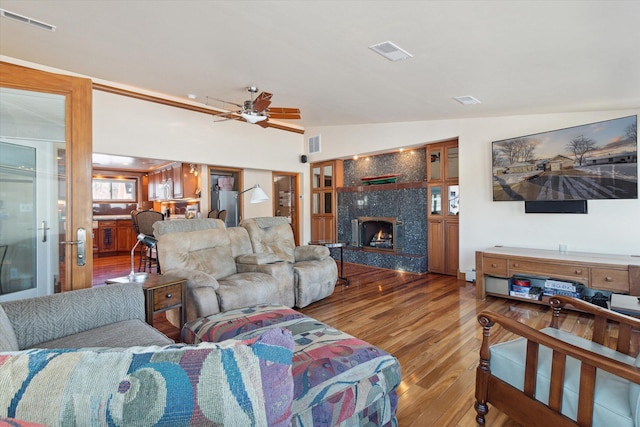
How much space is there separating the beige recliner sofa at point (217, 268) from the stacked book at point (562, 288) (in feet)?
9.58

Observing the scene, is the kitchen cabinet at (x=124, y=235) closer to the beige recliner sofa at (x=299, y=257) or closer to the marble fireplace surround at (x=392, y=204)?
the marble fireplace surround at (x=392, y=204)

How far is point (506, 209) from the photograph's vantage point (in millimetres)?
4328

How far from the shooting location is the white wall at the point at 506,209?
354 cm

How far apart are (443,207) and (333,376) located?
4.33 metres

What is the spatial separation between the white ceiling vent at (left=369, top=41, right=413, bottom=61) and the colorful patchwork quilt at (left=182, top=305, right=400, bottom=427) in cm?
224

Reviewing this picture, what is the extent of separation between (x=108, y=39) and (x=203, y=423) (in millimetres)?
3719

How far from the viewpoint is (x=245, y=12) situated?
7.73 feet

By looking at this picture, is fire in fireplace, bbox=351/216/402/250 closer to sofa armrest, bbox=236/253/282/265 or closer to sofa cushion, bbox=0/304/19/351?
sofa armrest, bbox=236/253/282/265

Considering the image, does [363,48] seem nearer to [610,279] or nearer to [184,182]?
[610,279]

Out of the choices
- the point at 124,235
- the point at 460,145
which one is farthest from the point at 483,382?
the point at 124,235

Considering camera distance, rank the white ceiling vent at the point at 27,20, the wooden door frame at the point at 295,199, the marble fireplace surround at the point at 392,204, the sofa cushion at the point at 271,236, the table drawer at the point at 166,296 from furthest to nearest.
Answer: the wooden door frame at the point at 295,199 < the marble fireplace surround at the point at 392,204 < the sofa cushion at the point at 271,236 < the white ceiling vent at the point at 27,20 < the table drawer at the point at 166,296

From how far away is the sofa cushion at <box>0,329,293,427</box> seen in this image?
0.53 metres

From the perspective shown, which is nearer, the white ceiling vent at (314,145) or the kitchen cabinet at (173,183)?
the kitchen cabinet at (173,183)

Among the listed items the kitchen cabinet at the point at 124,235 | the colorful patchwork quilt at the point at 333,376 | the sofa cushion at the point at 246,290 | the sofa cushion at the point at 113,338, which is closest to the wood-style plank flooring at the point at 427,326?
the colorful patchwork quilt at the point at 333,376
